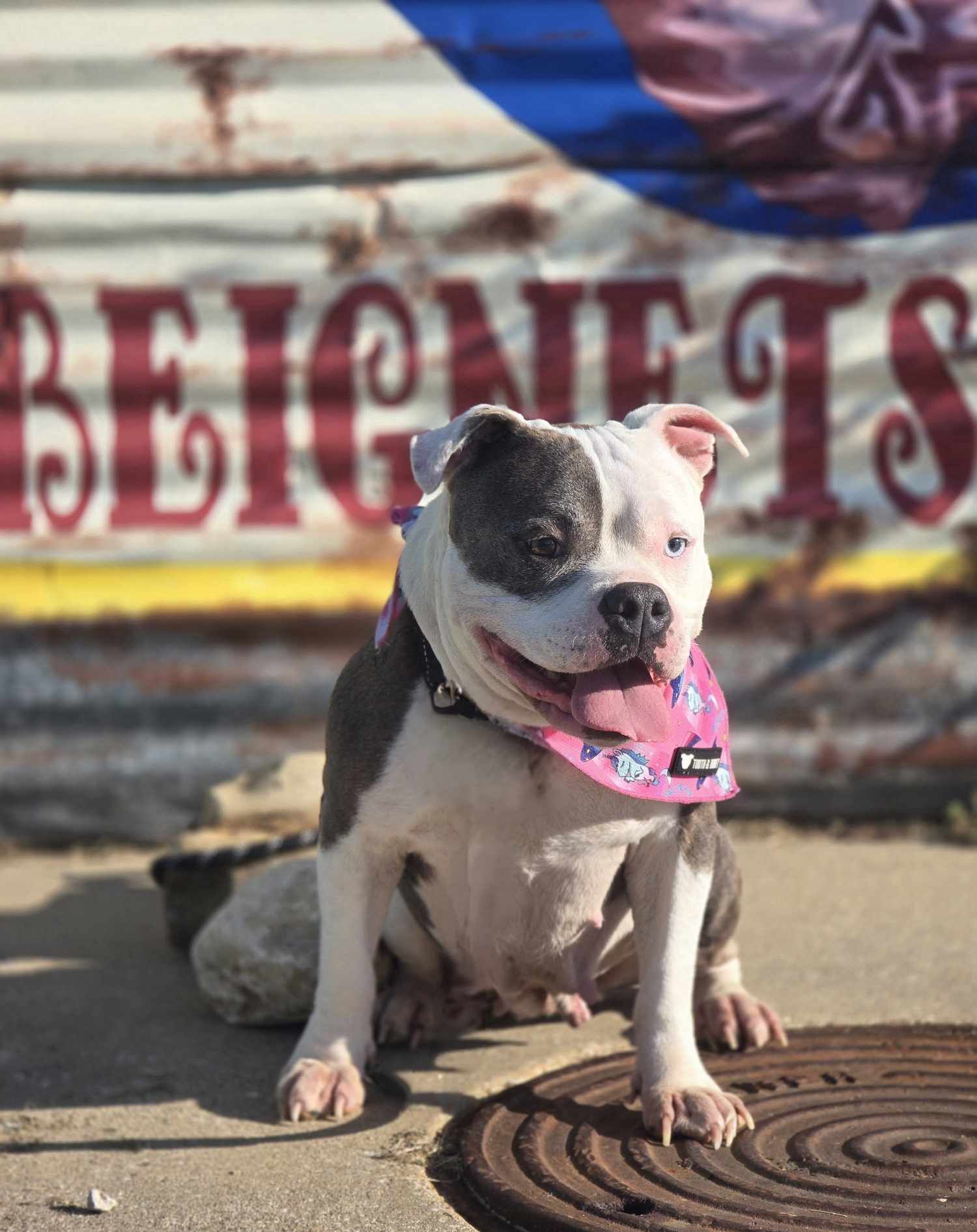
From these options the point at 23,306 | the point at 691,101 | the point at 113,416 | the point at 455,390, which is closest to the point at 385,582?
the point at 455,390

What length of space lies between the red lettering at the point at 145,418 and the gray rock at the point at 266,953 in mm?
2022

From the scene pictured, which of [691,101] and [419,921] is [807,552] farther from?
[419,921]

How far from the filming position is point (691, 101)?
567 centimetres

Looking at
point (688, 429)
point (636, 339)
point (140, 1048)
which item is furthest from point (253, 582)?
→ point (688, 429)

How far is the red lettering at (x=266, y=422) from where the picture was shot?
19.0 ft

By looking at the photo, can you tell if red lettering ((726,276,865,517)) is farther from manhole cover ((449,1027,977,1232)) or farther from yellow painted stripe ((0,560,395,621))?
manhole cover ((449,1027,977,1232))

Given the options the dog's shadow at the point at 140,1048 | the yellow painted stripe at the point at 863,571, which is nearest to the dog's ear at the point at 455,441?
the dog's shadow at the point at 140,1048

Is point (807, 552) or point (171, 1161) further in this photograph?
point (807, 552)

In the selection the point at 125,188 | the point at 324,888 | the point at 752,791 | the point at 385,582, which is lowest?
the point at 752,791

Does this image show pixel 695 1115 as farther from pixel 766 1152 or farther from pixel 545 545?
pixel 545 545

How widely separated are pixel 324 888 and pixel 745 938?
1519 mm

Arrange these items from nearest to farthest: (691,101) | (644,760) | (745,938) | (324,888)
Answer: (644,760) → (324,888) → (745,938) → (691,101)

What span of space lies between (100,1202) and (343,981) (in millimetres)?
629

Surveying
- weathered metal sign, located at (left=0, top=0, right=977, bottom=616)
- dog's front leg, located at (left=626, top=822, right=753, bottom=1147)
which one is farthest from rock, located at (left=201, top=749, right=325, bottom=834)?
dog's front leg, located at (left=626, top=822, right=753, bottom=1147)
